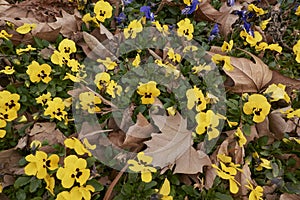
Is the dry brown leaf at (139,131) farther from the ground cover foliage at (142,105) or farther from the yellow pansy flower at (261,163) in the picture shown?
the yellow pansy flower at (261,163)

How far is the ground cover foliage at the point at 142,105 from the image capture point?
220 cm

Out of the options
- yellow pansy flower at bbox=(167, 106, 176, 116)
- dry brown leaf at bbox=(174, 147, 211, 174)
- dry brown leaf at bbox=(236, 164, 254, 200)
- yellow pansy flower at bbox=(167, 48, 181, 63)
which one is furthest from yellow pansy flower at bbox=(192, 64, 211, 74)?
dry brown leaf at bbox=(236, 164, 254, 200)

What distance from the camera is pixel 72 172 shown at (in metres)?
2.05

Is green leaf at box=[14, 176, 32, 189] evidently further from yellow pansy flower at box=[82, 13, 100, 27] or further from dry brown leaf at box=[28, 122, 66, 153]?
yellow pansy flower at box=[82, 13, 100, 27]

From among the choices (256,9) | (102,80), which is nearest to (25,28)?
(102,80)

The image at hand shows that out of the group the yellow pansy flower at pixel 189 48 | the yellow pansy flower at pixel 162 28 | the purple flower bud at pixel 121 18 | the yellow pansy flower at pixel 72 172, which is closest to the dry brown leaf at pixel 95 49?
the purple flower bud at pixel 121 18

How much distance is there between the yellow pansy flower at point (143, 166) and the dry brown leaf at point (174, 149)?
1.7 inches

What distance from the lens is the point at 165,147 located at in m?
2.25

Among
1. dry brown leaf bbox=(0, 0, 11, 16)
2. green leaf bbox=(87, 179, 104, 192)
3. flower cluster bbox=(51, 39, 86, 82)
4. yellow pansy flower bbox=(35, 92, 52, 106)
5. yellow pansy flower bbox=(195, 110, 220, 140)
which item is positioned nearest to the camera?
green leaf bbox=(87, 179, 104, 192)

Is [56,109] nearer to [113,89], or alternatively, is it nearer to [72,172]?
[113,89]

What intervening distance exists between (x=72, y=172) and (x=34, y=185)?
0.75 ft

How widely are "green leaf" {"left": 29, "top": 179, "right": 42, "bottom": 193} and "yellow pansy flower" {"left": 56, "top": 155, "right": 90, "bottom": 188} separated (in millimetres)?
165

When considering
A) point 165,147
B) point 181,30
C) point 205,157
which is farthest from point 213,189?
point 181,30

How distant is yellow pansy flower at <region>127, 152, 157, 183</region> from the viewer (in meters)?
2.11
